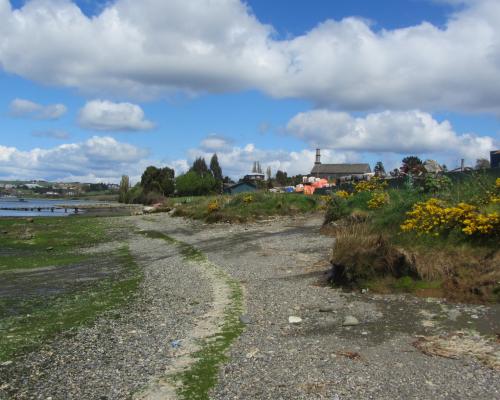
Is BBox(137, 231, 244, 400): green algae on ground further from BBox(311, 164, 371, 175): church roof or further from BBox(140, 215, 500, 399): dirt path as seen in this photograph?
BBox(311, 164, 371, 175): church roof

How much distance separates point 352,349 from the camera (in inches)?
338

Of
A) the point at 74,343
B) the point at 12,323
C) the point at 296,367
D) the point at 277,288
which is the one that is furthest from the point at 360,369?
the point at 12,323

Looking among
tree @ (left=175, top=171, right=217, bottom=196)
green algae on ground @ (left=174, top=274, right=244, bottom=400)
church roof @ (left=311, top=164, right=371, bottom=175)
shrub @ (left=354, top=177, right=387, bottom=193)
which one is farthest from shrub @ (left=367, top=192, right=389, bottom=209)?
church roof @ (left=311, top=164, right=371, bottom=175)

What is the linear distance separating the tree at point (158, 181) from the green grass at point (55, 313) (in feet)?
350

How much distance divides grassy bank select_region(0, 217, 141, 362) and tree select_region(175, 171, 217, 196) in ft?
274

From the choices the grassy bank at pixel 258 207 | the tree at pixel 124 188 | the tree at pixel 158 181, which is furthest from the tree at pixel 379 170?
the tree at pixel 124 188

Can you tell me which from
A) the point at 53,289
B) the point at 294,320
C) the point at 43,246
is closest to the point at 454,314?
the point at 294,320

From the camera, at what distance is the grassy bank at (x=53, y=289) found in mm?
10961

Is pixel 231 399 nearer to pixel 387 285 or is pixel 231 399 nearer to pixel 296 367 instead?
pixel 296 367

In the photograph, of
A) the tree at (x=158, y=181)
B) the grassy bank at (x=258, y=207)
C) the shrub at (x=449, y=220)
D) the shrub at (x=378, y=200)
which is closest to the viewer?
the shrub at (x=449, y=220)

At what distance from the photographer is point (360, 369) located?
7.56m

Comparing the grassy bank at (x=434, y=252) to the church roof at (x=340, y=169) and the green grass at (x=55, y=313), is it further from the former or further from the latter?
the church roof at (x=340, y=169)

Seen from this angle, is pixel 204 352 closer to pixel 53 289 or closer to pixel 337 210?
pixel 53 289

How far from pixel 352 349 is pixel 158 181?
120 metres
